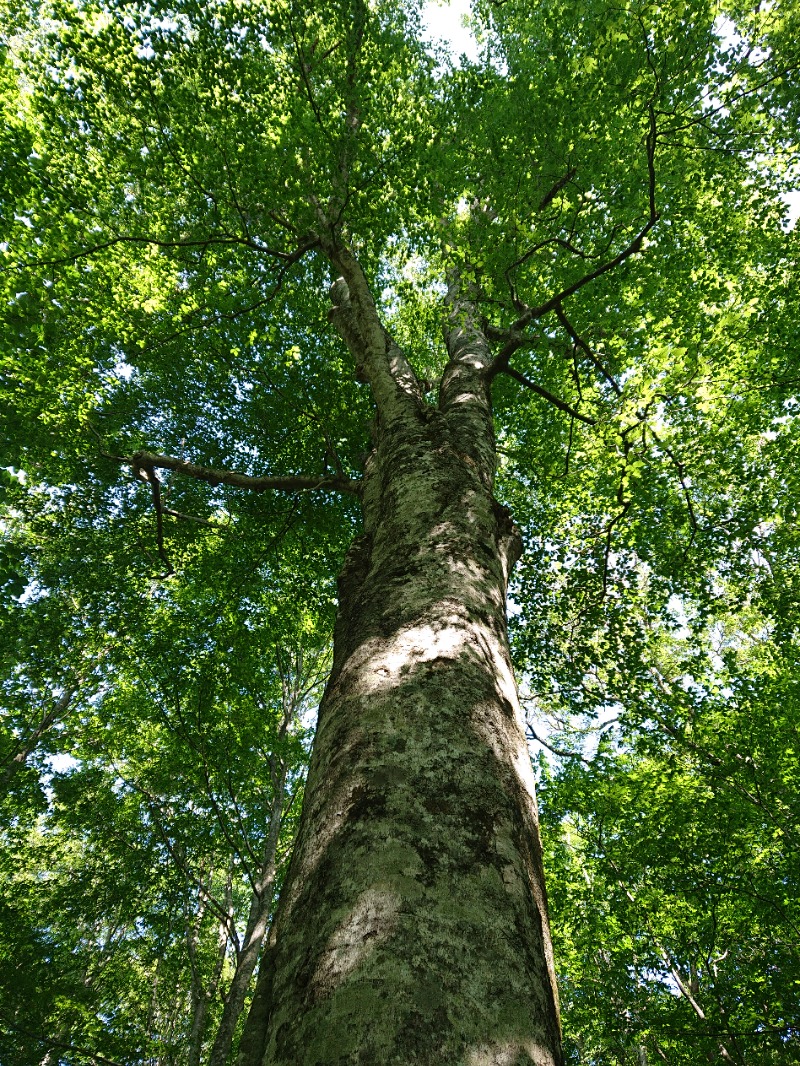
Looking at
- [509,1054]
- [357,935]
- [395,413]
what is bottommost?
[509,1054]

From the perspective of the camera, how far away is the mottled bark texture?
3.27 feet

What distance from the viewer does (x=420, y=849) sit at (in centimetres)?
127

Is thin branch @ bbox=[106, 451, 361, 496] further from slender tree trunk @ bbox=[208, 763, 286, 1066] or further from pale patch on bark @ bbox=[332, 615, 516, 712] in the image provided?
slender tree trunk @ bbox=[208, 763, 286, 1066]

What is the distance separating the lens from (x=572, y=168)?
19.7 ft

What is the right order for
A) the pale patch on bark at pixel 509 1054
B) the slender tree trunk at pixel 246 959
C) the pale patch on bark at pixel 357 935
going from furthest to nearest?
the slender tree trunk at pixel 246 959
the pale patch on bark at pixel 357 935
the pale patch on bark at pixel 509 1054

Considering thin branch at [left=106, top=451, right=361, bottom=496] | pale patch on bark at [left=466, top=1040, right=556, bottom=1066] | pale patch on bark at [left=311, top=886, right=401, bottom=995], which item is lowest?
pale patch on bark at [left=466, top=1040, right=556, bottom=1066]

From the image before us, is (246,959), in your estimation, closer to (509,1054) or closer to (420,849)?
(420,849)

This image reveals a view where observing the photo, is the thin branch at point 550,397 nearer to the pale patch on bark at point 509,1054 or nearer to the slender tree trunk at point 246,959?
the pale patch on bark at point 509,1054

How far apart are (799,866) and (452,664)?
27.0ft

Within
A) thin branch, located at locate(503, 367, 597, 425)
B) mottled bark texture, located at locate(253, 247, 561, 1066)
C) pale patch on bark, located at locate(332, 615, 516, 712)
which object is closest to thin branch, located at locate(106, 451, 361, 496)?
thin branch, located at locate(503, 367, 597, 425)

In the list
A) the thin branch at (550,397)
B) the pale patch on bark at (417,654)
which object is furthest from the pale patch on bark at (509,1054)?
the thin branch at (550,397)

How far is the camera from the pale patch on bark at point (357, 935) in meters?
1.07

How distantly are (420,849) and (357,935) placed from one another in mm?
227

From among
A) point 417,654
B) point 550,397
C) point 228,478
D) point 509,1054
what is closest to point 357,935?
point 509,1054
